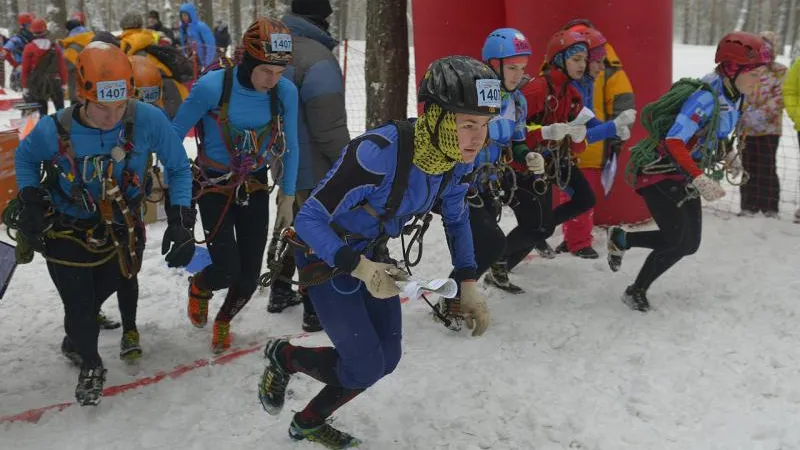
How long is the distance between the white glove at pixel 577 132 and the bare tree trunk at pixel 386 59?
280 cm

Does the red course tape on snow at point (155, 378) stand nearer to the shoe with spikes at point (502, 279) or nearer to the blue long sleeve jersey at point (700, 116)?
the shoe with spikes at point (502, 279)

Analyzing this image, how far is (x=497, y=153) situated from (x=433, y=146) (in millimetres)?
2295

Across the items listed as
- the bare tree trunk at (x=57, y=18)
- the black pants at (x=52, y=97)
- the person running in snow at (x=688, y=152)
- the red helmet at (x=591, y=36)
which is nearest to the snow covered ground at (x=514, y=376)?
the person running in snow at (x=688, y=152)

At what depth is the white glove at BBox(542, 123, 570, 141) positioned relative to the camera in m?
5.47

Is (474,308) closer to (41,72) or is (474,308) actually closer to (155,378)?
(155,378)

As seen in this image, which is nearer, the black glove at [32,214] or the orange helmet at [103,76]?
the orange helmet at [103,76]

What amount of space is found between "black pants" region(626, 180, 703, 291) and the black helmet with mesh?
2.84 metres

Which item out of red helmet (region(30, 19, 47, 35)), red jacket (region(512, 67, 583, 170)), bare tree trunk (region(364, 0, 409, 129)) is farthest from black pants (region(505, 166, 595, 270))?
red helmet (region(30, 19, 47, 35))

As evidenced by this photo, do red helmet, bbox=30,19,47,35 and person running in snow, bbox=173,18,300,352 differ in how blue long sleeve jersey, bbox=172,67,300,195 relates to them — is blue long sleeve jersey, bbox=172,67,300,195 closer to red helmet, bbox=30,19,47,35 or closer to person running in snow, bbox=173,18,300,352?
person running in snow, bbox=173,18,300,352

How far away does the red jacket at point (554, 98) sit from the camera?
571 centimetres

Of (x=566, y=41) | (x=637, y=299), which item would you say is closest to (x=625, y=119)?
(x=566, y=41)

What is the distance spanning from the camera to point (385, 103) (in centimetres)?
786

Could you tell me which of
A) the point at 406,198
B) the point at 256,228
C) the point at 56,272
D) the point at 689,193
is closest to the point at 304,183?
the point at 256,228

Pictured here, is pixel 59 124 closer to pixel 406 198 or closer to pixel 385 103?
pixel 406 198
